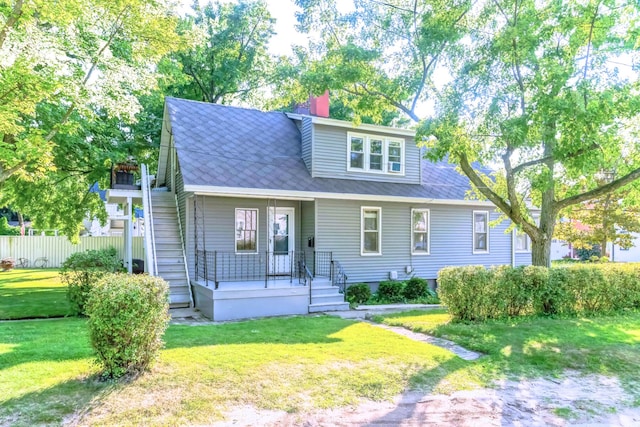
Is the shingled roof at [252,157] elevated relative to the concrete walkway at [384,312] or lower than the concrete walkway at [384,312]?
elevated

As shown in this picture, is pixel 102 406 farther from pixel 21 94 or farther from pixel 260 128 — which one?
pixel 260 128

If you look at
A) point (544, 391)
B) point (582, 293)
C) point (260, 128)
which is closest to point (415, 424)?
point (544, 391)

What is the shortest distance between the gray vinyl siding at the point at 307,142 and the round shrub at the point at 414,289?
15.4 ft

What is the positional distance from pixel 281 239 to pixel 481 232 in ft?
25.9

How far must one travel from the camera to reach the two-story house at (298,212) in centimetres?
1096

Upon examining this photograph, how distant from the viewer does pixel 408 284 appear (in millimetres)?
12969

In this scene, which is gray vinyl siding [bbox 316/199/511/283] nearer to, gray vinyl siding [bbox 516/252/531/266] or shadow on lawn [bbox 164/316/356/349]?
gray vinyl siding [bbox 516/252/531/266]

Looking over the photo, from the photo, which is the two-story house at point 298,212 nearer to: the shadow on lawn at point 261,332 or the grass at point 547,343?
the shadow on lawn at point 261,332

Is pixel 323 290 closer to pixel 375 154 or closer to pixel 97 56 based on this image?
pixel 375 154

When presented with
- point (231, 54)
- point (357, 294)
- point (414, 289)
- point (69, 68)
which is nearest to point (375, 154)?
point (414, 289)

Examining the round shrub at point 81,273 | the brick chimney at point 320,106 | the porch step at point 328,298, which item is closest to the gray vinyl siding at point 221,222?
the porch step at point 328,298

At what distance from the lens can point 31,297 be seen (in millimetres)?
12203

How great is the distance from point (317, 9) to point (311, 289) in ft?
24.8

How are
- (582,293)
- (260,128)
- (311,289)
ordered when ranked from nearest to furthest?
(582,293) → (311,289) → (260,128)
